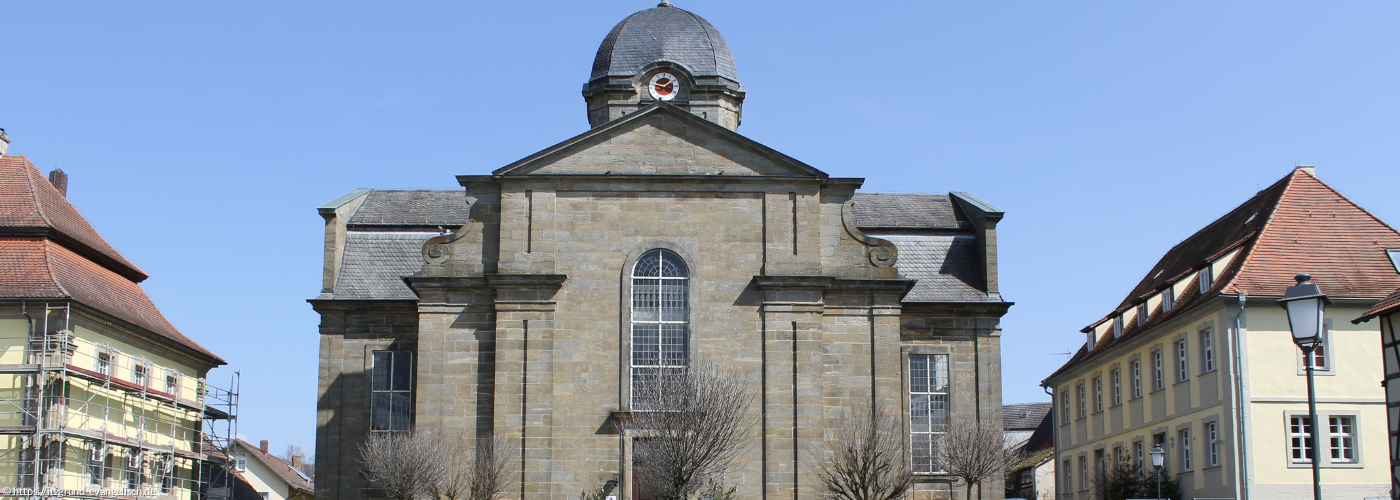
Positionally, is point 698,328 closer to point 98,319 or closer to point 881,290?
point 881,290

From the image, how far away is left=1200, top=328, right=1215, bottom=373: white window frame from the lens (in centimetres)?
3584

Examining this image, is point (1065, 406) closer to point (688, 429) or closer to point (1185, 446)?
point (1185, 446)

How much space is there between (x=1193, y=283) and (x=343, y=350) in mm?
23913

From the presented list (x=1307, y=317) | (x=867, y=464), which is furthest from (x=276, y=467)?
(x=1307, y=317)

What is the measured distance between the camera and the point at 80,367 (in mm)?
32500

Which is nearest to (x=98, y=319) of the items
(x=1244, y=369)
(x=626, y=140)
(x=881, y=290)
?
(x=626, y=140)

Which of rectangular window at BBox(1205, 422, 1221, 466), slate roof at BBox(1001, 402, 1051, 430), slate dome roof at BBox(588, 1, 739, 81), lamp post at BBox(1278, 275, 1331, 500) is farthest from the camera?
slate roof at BBox(1001, 402, 1051, 430)

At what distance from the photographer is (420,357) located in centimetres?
3438

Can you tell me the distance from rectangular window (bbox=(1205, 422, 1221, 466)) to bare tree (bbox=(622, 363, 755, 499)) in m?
12.5

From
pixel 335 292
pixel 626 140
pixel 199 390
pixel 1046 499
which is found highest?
pixel 626 140

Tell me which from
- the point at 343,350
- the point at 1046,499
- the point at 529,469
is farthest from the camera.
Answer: the point at 1046,499

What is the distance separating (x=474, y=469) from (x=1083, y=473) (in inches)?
961

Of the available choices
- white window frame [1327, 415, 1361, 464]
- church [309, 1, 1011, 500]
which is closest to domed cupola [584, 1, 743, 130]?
church [309, 1, 1011, 500]

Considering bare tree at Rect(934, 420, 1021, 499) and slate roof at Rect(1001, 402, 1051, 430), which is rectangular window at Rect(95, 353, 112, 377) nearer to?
bare tree at Rect(934, 420, 1021, 499)
